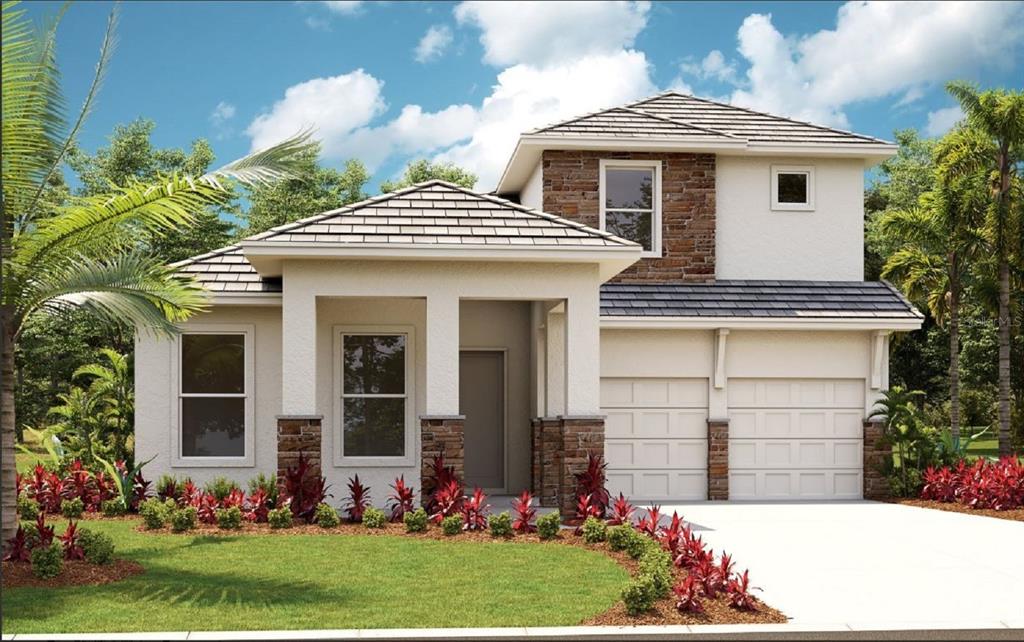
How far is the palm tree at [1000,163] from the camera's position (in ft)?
81.5

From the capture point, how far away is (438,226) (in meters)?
14.7

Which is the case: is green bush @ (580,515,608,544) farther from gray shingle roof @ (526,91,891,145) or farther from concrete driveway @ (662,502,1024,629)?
gray shingle roof @ (526,91,891,145)

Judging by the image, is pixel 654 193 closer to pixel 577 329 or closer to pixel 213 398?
pixel 577 329

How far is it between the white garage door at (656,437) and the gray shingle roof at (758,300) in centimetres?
120

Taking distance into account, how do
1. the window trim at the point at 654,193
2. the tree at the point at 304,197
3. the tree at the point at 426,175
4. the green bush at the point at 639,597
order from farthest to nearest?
1. the tree at the point at 426,175
2. the tree at the point at 304,197
3. the window trim at the point at 654,193
4. the green bush at the point at 639,597

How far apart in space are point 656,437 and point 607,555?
23.0 ft

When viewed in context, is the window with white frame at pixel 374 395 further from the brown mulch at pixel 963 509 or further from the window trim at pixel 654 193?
the brown mulch at pixel 963 509

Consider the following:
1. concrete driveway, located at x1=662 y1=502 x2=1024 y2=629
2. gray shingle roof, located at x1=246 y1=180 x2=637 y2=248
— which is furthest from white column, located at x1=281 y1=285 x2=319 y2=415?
concrete driveway, located at x1=662 y1=502 x2=1024 y2=629

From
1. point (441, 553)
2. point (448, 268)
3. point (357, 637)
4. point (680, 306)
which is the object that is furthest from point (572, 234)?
point (357, 637)

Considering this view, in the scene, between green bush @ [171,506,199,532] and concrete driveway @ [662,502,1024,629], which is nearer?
concrete driveway @ [662,502,1024,629]

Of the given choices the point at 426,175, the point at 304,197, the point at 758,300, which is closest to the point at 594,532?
the point at 758,300

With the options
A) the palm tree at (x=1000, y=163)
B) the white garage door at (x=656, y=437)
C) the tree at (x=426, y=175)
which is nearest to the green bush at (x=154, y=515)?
the white garage door at (x=656, y=437)

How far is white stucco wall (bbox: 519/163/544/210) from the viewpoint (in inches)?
736

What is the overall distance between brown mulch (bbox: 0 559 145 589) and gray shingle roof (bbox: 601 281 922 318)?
365 inches
